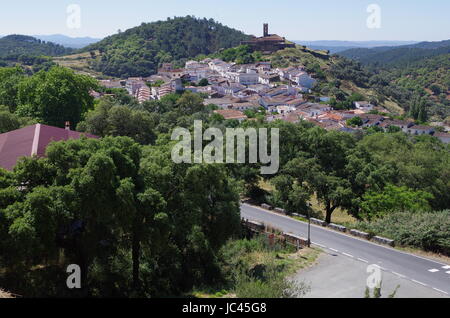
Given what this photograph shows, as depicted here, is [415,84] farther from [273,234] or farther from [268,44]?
[273,234]

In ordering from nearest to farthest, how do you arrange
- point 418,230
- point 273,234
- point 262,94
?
point 418,230, point 273,234, point 262,94

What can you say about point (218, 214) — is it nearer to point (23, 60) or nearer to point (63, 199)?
point (63, 199)

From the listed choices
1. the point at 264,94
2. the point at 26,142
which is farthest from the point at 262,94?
the point at 26,142

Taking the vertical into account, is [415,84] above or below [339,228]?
above

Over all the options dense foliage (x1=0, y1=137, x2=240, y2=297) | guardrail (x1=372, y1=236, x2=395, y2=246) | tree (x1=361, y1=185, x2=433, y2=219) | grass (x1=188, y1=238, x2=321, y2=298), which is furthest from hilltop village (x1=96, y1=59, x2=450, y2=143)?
dense foliage (x1=0, y1=137, x2=240, y2=297)

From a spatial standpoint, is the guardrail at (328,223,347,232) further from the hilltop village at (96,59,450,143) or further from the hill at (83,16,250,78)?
the hill at (83,16,250,78)

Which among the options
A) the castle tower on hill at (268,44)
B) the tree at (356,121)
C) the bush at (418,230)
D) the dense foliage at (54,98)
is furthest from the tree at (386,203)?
the castle tower on hill at (268,44)

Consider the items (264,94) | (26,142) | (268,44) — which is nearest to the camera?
(26,142)
